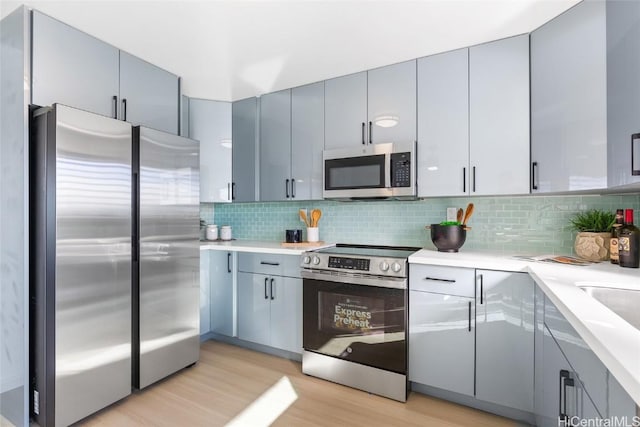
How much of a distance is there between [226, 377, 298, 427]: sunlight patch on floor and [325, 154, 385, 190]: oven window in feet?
5.02

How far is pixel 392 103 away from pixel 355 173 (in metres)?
0.60

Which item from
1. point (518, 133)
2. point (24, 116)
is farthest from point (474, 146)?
point (24, 116)

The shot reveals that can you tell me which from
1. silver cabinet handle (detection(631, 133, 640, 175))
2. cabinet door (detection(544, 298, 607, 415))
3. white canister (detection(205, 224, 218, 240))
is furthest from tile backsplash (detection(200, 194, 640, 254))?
cabinet door (detection(544, 298, 607, 415))

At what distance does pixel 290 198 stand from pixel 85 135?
158 centimetres

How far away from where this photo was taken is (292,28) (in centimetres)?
197

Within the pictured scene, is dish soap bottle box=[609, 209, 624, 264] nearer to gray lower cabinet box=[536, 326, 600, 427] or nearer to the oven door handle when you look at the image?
gray lower cabinet box=[536, 326, 600, 427]

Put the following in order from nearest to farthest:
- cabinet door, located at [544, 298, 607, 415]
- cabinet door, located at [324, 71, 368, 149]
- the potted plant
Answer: cabinet door, located at [544, 298, 607, 415] < the potted plant < cabinet door, located at [324, 71, 368, 149]

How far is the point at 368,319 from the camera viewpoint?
2188mm

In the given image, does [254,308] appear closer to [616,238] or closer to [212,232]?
[212,232]

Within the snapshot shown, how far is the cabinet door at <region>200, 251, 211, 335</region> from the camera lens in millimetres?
2982

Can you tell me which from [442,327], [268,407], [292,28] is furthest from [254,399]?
[292,28]

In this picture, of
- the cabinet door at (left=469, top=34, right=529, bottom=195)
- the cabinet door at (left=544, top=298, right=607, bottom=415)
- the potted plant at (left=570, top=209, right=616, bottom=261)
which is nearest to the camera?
Result: the cabinet door at (left=544, top=298, right=607, bottom=415)

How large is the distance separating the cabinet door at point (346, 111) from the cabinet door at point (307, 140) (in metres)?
0.07

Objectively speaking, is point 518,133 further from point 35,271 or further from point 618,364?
point 35,271
